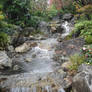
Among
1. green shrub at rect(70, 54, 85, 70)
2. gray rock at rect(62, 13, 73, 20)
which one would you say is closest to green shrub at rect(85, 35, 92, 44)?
green shrub at rect(70, 54, 85, 70)

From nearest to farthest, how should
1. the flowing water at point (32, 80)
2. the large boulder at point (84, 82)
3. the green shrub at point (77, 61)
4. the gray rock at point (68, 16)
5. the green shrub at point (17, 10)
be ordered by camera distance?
the large boulder at point (84, 82) → the flowing water at point (32, 80) → the green shrub at point (77, 61) → the green shrub at point (17, 10) → the gray rock at point (68, 16)

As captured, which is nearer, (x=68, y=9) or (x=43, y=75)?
(x=43, y=75)

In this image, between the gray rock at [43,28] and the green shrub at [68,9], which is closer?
the gray rock at [43,28]

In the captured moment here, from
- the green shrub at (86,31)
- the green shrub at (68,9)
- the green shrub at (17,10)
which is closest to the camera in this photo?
the green shrub at (86,31)

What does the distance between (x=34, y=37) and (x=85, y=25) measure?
5.47m

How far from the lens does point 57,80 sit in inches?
182

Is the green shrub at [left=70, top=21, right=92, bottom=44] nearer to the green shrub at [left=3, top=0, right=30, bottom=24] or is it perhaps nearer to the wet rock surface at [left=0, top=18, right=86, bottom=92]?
the wet rock surface at [left=0, top=18, right=86, bottom=92]

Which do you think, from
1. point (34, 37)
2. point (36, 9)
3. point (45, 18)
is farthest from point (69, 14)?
point (34, 37)

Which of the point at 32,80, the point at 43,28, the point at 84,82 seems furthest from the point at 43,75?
the point at 43,28

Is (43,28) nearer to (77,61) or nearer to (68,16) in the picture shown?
(68,16)

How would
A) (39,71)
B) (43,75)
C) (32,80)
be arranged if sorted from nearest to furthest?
(32,80) < (43,75) < (39,71)

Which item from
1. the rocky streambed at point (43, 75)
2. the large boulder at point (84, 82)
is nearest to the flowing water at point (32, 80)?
the rocky streambed at point (43, 75)

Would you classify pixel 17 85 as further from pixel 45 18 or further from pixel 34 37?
pixel 45 18

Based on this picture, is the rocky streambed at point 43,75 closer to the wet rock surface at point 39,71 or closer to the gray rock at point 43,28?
the wet rock surface at point 39,71
